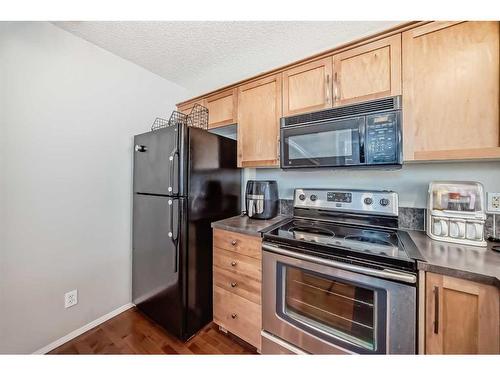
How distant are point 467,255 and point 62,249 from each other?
2.51 meters

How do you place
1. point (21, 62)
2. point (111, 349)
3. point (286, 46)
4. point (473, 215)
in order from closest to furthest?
point (473, 215), point (21, 62), point (111, 349), point (286, 46)

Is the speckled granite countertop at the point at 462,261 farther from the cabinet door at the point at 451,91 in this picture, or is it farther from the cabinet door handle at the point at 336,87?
the cabinet door handle at the point at 336,87

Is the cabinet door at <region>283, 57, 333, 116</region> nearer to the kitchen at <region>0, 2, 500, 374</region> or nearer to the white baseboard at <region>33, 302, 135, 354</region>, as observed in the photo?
the kitchen at <region>0, 2, 500, 374</region>

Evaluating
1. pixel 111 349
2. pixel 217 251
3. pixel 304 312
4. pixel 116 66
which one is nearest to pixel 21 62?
pixel 116 66

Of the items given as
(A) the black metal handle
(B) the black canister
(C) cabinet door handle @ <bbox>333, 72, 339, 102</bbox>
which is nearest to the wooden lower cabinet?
(B) the black canister

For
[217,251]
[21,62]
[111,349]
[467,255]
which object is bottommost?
[111,349]

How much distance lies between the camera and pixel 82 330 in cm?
156

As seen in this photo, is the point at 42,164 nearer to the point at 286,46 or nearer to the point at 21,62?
the point at 21,62

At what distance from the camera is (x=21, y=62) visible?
4.16 feet

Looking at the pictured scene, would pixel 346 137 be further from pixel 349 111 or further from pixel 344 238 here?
pixel 344 238

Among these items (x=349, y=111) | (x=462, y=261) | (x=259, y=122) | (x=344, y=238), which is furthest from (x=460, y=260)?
(x=259, y=122)

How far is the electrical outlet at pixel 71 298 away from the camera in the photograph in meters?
1.48

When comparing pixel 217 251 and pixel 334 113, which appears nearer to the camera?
pixel 334 113

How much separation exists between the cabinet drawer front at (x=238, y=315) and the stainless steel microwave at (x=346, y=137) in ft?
3.47
